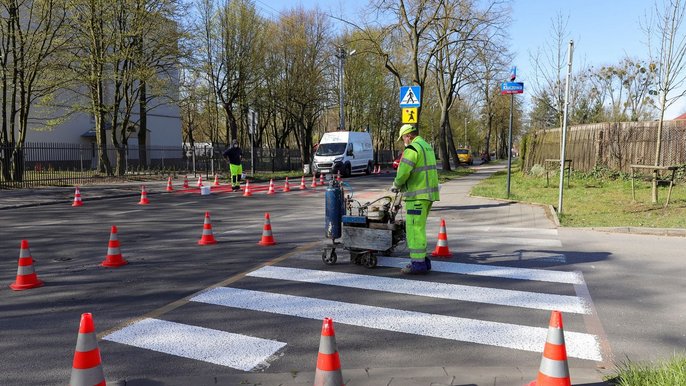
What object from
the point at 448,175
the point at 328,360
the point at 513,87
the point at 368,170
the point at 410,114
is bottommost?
the point at 328,360

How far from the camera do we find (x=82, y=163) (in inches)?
1026

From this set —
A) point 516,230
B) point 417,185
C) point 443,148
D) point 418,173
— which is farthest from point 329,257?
point 443,148

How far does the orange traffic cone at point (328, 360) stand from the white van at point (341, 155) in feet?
81.3

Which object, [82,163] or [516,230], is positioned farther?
[82,163]

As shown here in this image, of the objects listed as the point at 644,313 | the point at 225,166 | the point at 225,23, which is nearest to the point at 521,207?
the point at 644,313

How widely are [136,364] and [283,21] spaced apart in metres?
39.4

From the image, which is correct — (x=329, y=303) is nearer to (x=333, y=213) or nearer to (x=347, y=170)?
(x=333, y=213)

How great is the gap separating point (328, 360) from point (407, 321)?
187 cm

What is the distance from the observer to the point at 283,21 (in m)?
40.1

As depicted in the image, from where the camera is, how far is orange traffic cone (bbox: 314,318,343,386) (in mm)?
3211

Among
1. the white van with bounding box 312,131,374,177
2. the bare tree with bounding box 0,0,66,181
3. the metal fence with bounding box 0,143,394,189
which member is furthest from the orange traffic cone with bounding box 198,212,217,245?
the white van with bounding box 312,131,374,177

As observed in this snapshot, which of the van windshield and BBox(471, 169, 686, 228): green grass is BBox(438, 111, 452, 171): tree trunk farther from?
BBox(471, 169, 686, 228): green grass

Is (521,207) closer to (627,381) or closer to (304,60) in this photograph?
(627,381)

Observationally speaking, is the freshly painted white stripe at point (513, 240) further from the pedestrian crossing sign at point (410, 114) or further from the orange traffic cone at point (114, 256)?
the orange traffic cone at point (114, 256)
